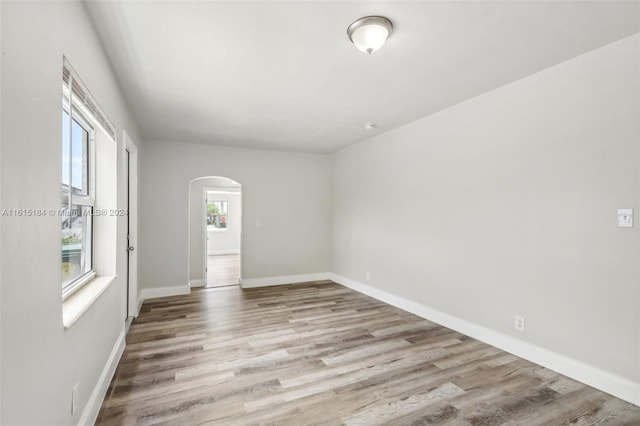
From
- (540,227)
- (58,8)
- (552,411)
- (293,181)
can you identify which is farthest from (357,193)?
(58,8)

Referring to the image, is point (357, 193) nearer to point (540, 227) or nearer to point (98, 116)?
point (540, 227)

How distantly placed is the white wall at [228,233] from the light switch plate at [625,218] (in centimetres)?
963

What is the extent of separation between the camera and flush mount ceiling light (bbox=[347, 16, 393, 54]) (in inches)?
75.8

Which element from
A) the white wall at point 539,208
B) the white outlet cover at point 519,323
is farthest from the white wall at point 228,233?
the white outlet cover at point 519,323

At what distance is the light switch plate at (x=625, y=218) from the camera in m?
2.17

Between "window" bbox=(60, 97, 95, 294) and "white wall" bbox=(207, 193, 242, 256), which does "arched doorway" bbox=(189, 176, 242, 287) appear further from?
"window" bbox=(60, 97, 95, 294)

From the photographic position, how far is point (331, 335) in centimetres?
339

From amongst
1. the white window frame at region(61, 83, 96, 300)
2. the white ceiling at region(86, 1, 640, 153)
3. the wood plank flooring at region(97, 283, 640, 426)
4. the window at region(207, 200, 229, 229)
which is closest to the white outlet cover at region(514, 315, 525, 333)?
the wood plank flooring at region(97, 283, 640, 426)

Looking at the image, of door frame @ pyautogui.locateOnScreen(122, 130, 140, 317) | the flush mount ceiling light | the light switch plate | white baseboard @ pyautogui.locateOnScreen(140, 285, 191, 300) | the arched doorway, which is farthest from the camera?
the arched doorway

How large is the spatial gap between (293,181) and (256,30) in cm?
394

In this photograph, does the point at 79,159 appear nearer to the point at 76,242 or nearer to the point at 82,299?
the point at 76,242

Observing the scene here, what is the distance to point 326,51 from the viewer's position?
2316 mm

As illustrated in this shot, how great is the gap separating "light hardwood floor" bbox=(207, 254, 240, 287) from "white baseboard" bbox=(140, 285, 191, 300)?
2.58 feet

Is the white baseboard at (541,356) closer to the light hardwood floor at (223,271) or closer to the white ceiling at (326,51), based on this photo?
the white ceiling at (326,51)
